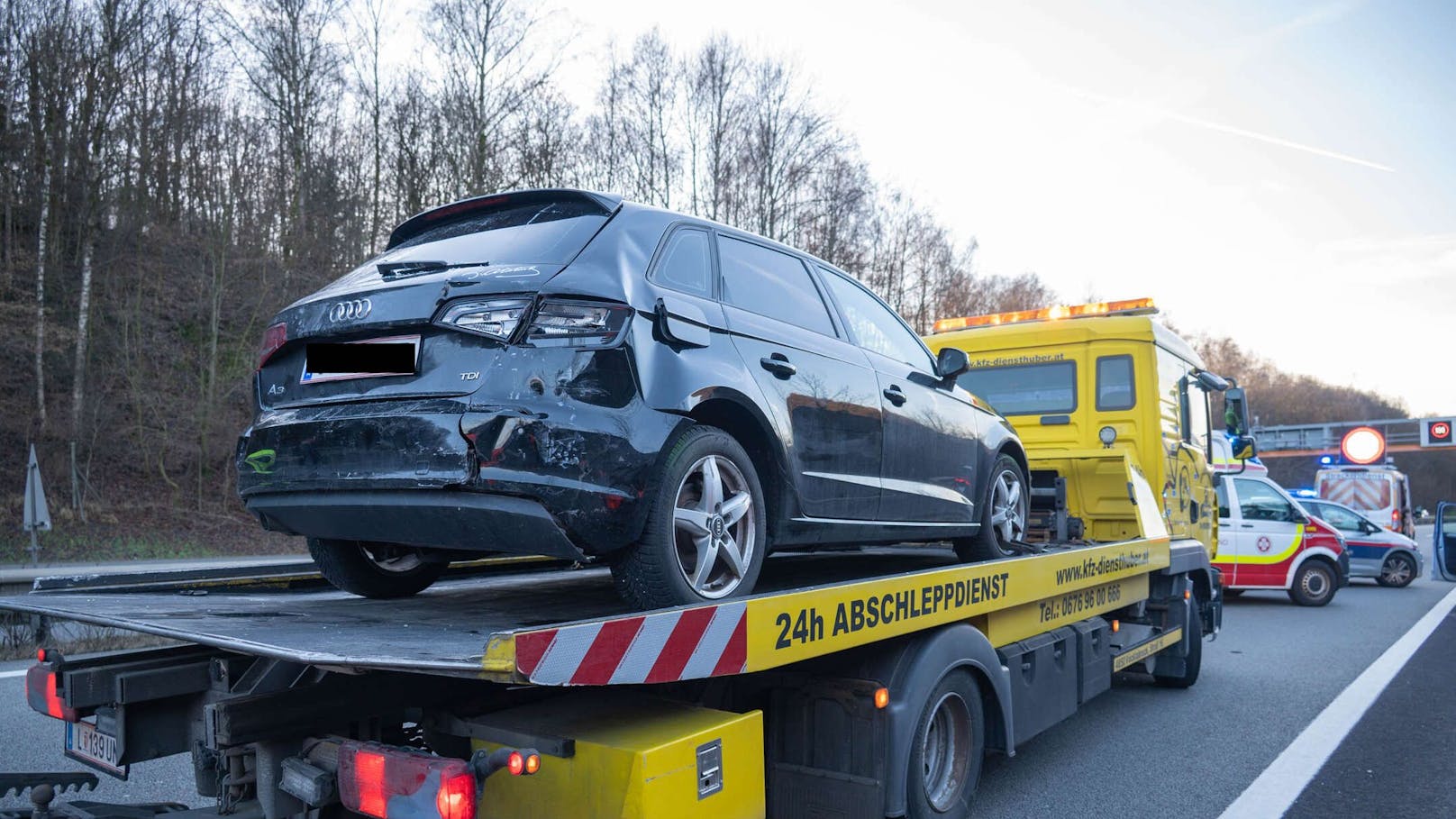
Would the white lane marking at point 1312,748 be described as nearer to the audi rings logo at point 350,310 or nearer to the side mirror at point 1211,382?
the side mirror at point 1211,382

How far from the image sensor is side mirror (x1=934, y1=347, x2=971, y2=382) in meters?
4.98

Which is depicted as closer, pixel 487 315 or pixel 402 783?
pixel 402 783

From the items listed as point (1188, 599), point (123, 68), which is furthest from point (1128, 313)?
point (123, 68)

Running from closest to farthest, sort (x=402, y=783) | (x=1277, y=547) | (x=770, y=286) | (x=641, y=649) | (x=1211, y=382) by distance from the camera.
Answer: (x=402, y=783), (x=641, y=649), (x=770, y=286), (x=1211, y=382), (x=1277, y=547)

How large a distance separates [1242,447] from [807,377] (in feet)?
22.0

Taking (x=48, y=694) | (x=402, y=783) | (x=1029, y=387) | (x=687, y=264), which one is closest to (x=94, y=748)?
(x=48, y=694)

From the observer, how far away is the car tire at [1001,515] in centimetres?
532

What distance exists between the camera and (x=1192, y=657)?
24.3ft

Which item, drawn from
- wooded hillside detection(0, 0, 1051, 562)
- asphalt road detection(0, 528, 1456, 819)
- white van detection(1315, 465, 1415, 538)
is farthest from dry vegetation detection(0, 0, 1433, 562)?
white van detection(1315, 465, 1415, 538)

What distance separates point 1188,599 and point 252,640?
22.0 feet

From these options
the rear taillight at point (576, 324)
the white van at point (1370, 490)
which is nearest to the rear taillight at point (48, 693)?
the rear taillight at point (576, 324)

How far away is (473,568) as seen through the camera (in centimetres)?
522

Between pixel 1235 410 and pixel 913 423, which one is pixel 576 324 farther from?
pixel 1235 410

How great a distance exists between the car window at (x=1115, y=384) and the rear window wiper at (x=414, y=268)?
540cm
